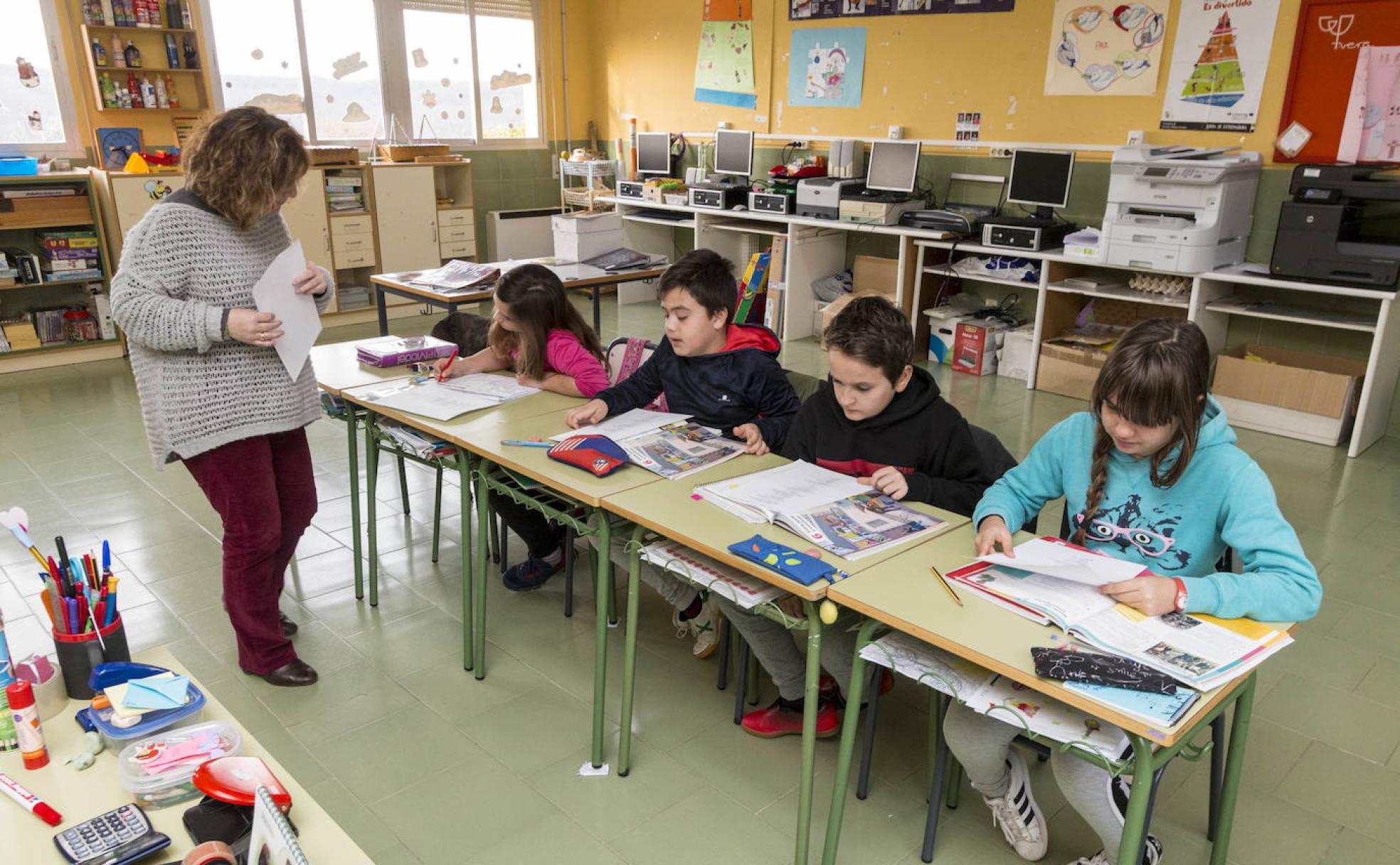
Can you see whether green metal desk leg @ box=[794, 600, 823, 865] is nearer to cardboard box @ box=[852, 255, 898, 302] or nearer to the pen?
the pen

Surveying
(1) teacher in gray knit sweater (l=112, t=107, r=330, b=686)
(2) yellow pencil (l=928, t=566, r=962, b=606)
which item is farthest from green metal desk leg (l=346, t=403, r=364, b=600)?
(2) yellow pencil (l=928, t=566, r=962, b=606)

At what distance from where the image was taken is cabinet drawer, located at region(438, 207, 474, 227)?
759 cm

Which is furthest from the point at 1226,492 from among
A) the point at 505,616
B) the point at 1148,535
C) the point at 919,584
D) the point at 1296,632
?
the point at 505,616

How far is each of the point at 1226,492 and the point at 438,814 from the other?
1721mm

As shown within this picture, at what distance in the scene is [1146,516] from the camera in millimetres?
1824

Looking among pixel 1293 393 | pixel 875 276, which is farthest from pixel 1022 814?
pixel 875 276

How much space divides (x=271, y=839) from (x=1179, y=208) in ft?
16.6

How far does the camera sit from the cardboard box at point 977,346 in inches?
232

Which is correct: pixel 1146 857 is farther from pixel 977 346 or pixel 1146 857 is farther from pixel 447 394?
pixel 977 346

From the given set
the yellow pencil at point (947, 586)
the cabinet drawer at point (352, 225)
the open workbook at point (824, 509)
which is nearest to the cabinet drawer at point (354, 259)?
the cabinet drawer at point (352, 225)

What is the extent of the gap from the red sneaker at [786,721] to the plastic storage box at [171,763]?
4.41 feet

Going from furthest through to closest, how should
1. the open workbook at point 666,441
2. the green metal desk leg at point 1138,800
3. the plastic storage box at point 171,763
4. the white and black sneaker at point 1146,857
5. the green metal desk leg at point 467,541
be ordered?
the green metal desk leg at point 467,541 → the open workbook at point 666,441 → the white and black sneaker at point 1146,857 → the green metal desk leg at point 1138,800 → the plastic storage box at point 171,763

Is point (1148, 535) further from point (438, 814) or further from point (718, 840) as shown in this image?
point (438, 814)

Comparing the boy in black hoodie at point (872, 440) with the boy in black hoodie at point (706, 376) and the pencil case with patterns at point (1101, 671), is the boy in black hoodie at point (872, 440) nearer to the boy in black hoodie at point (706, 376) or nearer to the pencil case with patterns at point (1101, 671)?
the boy in black hoodie at point (706, 376)
